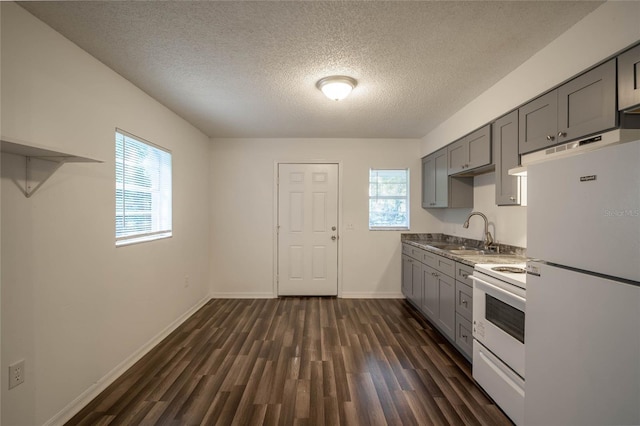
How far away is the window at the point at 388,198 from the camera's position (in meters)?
4.34

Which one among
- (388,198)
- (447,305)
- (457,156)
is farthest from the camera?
(388,198)

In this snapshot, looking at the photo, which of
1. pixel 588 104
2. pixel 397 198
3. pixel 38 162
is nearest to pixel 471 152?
pixel 588 104

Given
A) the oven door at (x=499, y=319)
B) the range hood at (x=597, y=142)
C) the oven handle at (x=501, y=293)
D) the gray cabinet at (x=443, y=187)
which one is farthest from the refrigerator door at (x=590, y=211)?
the gray cabinet at (x=443, y=187)

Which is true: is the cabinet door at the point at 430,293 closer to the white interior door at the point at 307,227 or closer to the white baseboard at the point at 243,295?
the white interior door at the point at 307,227

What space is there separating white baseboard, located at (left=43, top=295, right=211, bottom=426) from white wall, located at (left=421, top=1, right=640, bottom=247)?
148 inches

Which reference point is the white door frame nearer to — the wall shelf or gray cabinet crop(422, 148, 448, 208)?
gray cabinet crop(422, 148, 448, 208)

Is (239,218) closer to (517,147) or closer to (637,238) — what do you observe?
(517,147)

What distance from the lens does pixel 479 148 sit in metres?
2.73

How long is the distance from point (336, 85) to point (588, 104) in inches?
66.2

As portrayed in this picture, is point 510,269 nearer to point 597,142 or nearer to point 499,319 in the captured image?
point 499,319

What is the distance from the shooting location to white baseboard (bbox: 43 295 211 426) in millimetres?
1723

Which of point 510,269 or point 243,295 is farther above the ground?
point 510,269

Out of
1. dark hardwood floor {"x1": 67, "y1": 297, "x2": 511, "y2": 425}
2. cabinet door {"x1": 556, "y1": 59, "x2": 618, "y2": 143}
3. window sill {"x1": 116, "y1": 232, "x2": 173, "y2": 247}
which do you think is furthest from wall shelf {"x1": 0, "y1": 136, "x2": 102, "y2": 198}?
cabinet door {"x1": 556, "y1": 59, "x2": 618, "y2": 143}

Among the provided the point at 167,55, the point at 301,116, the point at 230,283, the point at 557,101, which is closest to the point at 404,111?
the point at 301,116
